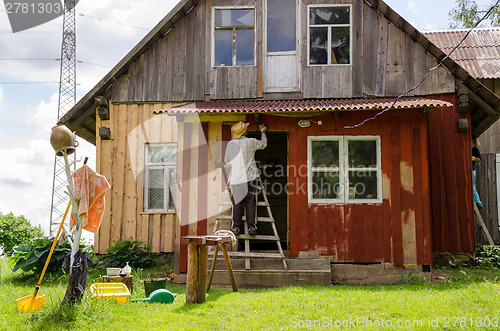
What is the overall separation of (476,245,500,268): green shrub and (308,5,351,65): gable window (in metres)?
5.46

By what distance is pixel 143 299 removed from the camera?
292 inches

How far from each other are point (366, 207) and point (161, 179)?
17.0 feet

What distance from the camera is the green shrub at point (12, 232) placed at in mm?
13289

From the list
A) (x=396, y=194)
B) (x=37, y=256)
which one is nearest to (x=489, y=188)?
(x=396, y=194)

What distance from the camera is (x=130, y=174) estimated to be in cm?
1259

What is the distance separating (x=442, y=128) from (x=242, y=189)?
5.24 meters

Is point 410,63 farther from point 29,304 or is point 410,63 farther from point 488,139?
point 29,304

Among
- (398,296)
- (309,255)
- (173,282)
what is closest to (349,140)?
(309,255)

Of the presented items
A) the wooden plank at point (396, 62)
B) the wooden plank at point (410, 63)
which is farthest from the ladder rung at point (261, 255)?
the wooden plank at point (410, 63)

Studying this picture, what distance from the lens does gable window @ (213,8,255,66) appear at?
12.3 m

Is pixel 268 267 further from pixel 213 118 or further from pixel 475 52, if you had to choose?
pixel 475 52

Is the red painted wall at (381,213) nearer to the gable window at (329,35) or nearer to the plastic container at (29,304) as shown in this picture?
the gable window at (329,35)

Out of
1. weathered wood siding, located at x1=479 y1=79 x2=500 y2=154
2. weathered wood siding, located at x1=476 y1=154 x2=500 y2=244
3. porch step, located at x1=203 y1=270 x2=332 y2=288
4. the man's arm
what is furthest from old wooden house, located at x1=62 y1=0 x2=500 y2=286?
weathered wood siding, located at x1=479 y1=79 x2=500 y2=154

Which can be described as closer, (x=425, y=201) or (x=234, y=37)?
(x=425, y=201)
